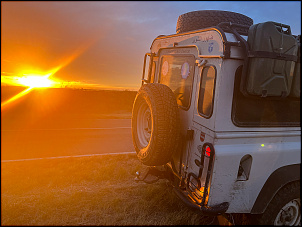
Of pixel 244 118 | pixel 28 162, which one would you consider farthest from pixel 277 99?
pixel 28 162

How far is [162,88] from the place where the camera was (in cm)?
351

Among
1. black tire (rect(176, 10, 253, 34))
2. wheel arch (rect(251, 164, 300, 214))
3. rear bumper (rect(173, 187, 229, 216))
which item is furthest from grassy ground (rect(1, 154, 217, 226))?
black tire (rect(176, 10, 253, 34))

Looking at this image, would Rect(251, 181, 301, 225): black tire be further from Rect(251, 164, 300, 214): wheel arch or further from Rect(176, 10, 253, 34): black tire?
Rect(176, 10, 253, 34): black tire

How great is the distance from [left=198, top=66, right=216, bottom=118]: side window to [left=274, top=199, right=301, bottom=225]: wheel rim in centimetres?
164

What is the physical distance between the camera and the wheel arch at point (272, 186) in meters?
3.21

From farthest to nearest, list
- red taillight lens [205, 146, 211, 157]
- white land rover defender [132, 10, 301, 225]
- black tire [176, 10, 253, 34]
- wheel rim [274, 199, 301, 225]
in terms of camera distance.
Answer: black tire [176, 10, 253, 34] < wheel rim [274, 199, 301, 225] < red taillight lens [205, 146, 211, 157] < white land rover defender [132, 10, 301, 225]

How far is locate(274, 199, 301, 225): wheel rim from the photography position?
338 centimetres

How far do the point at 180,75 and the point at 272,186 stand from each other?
1.99 meters

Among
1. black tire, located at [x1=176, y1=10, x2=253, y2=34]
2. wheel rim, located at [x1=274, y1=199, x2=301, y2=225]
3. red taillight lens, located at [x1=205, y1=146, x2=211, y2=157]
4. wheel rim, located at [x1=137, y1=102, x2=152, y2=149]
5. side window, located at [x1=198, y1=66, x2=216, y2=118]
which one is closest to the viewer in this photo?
red taillight lens, located at [x1=205, y1=146, x2=211, y2=157]

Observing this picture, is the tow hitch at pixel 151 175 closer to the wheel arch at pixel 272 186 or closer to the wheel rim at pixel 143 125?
the wheel rim at pixel 143 125

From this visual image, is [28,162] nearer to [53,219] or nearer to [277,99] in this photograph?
[53,219]

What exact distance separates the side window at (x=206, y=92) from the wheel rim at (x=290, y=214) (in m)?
1.64

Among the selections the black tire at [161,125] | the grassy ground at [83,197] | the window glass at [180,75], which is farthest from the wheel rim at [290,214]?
the window glass at [180,75]

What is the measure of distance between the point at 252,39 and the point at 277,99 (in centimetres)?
78
